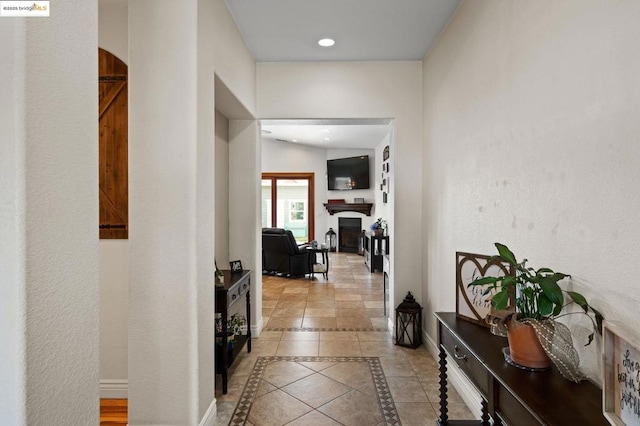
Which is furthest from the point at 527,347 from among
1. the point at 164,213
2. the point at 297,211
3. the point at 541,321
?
the point at 297,211

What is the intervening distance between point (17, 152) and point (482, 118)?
7.65ft

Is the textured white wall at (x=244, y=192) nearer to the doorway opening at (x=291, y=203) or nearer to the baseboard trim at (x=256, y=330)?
the baseboard trim at (x=256, y=330)

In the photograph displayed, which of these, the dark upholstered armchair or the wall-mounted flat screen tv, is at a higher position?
the wall-mounted flat screen tv

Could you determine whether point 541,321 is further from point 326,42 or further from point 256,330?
point 256,330

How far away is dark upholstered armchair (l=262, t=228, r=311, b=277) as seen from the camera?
6.66m

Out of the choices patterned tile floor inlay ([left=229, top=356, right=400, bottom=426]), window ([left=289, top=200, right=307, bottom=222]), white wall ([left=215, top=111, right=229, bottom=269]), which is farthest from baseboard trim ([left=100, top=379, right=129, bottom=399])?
window ([left=289, top=200, right=307, bottom=222])

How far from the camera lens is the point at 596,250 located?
126cm

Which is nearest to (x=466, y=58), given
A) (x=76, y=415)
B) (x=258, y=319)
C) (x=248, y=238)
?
(x=248, y=238)

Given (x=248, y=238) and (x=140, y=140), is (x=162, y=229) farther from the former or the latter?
(x=248, y=238)

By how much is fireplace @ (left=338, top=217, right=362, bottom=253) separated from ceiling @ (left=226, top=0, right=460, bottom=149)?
6.35 m

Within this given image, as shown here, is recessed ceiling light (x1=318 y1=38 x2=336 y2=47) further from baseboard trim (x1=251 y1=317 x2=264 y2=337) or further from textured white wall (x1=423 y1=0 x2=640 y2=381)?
baseboard trim (x1=251 y1=317 x2=264 y2=337)

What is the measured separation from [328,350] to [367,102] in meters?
2.60

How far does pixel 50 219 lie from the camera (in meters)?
0.90

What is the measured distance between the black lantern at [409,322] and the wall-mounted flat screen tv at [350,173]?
646 cm
